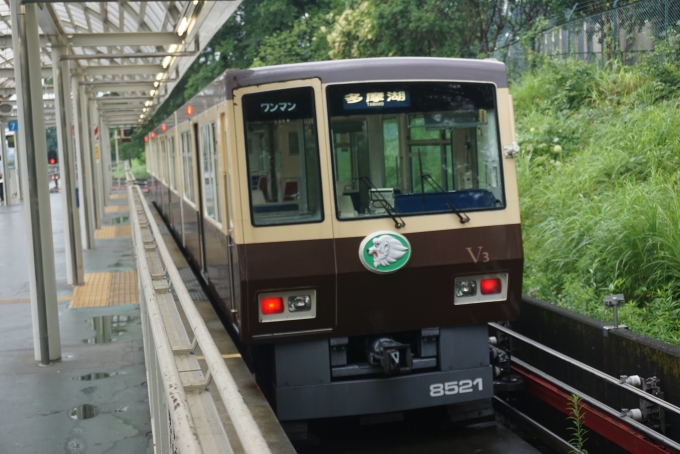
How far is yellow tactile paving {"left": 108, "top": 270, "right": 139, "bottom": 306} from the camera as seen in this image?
11603 millimetres

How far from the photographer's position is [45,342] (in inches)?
325

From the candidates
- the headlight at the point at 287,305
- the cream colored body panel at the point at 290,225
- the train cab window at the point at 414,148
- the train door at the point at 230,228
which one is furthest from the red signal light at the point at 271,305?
the train cab window at the point at 414,148

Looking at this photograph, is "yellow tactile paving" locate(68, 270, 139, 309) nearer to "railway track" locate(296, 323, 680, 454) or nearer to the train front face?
"railway track" locate(296, 323, 680, 454)

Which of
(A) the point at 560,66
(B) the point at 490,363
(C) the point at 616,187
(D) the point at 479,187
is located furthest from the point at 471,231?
(A) the point at 560,66

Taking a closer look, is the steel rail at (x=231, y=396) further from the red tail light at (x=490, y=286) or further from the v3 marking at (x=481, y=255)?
the red tail light at (x=490, y=286)

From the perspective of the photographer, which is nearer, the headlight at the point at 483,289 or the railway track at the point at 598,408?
the railway track at the point at 598,408

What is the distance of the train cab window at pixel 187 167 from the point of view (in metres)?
11.2

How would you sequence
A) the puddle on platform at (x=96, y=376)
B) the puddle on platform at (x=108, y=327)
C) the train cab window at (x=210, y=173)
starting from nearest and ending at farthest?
1. the train cab window at (x=210, y=173)
2. the puddle on platform at (x=96, y=376)
3. the puddle on platform at (x=108, y=327)

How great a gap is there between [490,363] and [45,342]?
4050mm

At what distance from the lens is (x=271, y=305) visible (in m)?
6.11

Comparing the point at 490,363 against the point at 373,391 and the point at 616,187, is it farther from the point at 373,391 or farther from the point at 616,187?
the point at 616,187

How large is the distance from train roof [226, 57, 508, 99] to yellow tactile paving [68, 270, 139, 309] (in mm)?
6028

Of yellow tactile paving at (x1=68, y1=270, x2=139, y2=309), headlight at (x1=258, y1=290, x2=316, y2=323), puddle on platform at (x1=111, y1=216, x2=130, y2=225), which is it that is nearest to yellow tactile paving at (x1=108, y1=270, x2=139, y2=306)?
yellow tactile paving at (x1=68, y1=270, x2=139, y2=309)

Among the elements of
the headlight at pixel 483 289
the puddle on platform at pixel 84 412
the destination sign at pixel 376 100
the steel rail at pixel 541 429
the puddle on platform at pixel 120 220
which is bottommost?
the steel rail at pixel 541 429
